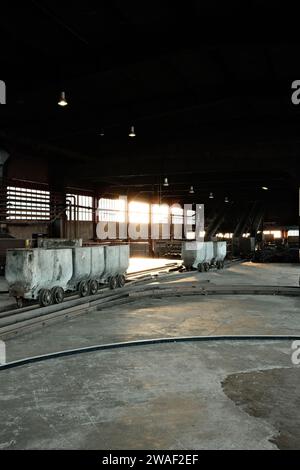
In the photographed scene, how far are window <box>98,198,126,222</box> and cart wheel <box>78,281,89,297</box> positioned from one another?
623 inches

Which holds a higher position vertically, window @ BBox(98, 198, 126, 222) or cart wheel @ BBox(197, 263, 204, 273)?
window @ BBox(98, 198, 126, 222)

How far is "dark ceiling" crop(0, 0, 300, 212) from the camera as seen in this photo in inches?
304

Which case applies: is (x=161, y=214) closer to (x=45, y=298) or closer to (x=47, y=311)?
(x=45, y=298)

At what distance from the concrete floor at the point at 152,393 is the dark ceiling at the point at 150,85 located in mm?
6227

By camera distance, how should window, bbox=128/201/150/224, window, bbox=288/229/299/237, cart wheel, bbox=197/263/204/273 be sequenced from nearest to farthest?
cart wheel, bbox=197/263/204/273
window, bbox=128/201/150/224
window, bbox=288/229/299/237

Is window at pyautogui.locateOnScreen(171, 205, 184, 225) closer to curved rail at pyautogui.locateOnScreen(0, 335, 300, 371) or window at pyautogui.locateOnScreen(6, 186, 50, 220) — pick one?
window at pyautogui.locateOnScreen(6, 186, 50, 220)

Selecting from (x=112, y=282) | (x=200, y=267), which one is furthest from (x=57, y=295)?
(x=200, y=267)

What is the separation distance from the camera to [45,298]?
10.5 m

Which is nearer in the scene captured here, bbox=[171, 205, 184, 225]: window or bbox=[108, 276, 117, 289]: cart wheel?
bbox=[108, 276, 117, 289]: cart wheel

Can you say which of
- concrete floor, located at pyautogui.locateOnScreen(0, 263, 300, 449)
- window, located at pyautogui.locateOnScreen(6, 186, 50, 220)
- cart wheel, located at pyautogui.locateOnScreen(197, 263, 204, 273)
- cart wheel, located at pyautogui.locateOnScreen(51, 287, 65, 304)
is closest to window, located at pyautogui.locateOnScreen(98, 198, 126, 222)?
window, located at pyautogui.locateOnScreen(6, 186, 50, 220)

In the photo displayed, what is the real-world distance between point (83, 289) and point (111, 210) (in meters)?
19.0

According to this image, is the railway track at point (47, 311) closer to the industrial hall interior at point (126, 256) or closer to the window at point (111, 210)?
the industrial hall interior at point (126, 256)

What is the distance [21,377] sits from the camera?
18.9 ft

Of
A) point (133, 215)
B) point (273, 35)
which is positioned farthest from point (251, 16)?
point (133, 215)
